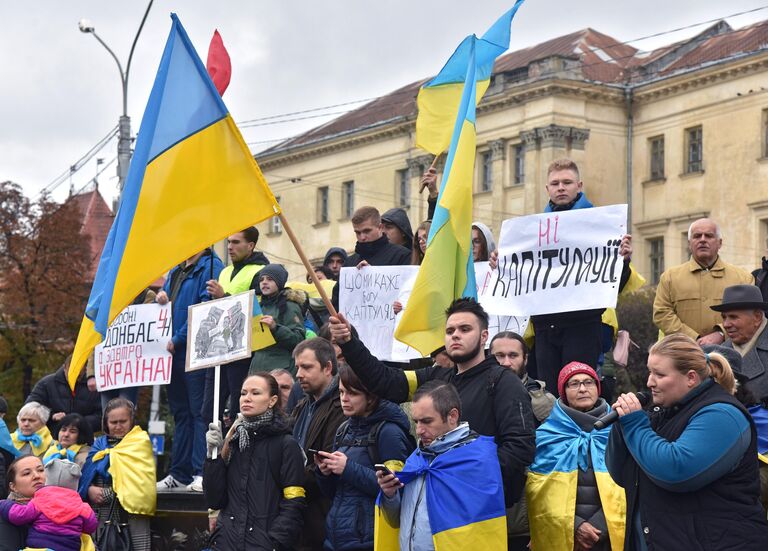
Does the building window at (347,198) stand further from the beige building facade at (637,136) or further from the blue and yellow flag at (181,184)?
the blue and yellow flag at (181,184)

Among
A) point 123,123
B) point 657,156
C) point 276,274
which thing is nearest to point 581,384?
point 276,274

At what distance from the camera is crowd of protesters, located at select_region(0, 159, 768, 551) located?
21.5 ft

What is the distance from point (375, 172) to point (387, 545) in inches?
2240

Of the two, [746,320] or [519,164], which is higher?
[519,164]

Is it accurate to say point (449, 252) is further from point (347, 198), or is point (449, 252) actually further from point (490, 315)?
point (347, 198)

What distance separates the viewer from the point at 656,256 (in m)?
56.4

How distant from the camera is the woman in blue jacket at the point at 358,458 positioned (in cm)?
795

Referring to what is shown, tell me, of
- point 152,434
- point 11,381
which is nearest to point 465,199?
point 152,434

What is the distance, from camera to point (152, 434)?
29.0m

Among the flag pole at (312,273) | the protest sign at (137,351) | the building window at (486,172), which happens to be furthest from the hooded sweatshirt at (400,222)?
the building window at (486,172)

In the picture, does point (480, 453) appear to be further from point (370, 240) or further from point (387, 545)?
point (370, 240)

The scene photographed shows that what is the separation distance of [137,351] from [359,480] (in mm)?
4733

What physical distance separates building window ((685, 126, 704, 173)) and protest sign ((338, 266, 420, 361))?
4494 cm

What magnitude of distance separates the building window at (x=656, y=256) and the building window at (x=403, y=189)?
11.3 metres
